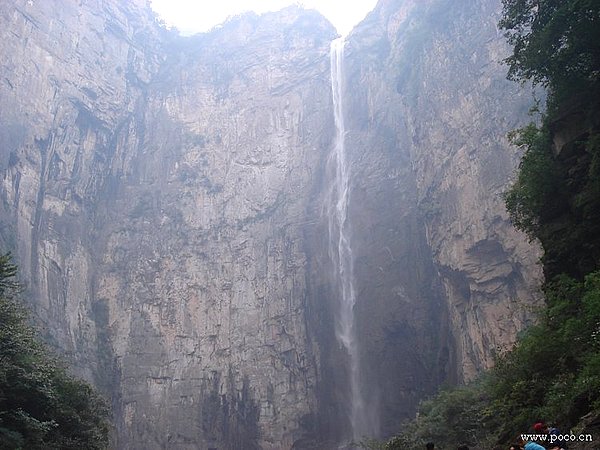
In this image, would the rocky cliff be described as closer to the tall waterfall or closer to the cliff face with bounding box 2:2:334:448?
the cliff face with bounding box 2:2:334:448

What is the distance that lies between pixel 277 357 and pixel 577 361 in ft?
68.2

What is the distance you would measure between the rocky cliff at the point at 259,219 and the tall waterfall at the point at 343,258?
417 mm

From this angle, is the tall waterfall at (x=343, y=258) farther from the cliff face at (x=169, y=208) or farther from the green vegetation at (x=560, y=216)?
the green vegetation at (x=560, y=216)

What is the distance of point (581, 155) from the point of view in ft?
31.6

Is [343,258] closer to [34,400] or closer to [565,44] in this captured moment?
[34,400]

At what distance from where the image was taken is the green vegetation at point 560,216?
23.5 feet

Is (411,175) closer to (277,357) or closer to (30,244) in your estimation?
(277,357)

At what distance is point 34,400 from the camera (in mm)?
12297

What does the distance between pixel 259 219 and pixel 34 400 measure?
19.7 metres

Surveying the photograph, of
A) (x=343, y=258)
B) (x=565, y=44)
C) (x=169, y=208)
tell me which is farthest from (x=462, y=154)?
(x=169, y=208)

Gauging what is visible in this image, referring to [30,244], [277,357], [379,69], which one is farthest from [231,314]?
[379,69]

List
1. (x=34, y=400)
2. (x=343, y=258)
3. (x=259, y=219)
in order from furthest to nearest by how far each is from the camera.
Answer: (x=259, y=219) → (x=343, y=258) → (x=34, y=400)

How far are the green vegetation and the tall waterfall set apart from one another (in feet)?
45.3

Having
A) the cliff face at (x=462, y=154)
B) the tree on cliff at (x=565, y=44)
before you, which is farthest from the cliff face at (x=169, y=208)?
the tree on cliff at (x=565, y=44)
